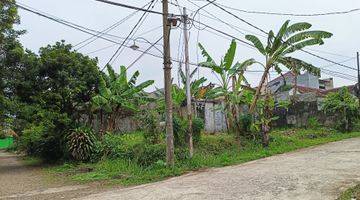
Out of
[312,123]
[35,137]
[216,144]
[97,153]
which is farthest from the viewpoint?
[312,123]

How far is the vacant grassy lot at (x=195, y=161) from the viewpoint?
1262 centimetres

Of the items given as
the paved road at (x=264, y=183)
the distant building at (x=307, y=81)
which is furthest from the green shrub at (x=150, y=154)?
the distant building at (x=307, y=81)

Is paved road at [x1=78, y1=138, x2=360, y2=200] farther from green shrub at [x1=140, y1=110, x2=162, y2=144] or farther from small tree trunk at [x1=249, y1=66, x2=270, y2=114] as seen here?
small tree trunk at [x1=249, y1=66, x2=270, y2=114]

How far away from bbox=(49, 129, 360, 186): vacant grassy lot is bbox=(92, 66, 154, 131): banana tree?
6.35 feet

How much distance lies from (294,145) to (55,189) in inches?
410

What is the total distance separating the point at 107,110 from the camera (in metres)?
19.1

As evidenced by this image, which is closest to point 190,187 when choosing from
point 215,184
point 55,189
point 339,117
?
point 215,184

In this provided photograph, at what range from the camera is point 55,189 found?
11.5 metres

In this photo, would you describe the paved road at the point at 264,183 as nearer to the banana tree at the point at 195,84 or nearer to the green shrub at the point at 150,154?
the green shrub at the point at 150,154

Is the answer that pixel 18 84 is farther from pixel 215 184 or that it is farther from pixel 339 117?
pixel 339 117

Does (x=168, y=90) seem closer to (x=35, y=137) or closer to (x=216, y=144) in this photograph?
(x=216, y=144)

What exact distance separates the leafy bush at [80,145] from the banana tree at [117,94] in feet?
5.36

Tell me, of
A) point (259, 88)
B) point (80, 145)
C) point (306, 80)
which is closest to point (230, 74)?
point (259, 88)

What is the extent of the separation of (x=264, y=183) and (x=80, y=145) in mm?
9455
